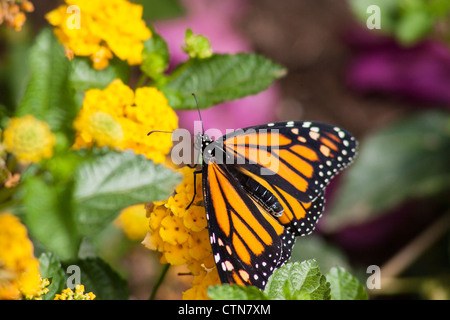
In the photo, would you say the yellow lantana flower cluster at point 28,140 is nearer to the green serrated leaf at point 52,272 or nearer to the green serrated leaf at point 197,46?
the green serrated leaf at point 52,272

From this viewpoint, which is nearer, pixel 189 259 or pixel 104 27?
pixel 189 259

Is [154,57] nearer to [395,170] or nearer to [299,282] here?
[299,282]

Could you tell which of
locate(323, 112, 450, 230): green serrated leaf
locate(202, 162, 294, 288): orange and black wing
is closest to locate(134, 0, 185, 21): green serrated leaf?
locate(323, 112, 450, 230): green serrated leaf

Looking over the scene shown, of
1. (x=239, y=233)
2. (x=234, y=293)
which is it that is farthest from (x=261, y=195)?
(x=234, y=293)

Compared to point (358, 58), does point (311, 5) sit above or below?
above

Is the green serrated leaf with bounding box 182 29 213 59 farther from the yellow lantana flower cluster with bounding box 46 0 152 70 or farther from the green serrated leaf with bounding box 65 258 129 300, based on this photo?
the green serrated leaf with bounding box 65 258 129 300

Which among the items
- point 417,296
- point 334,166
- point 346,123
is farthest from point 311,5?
point 334,166
